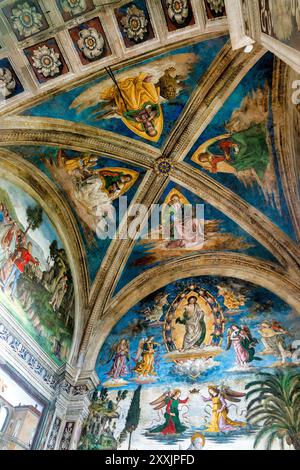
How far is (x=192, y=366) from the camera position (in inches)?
419

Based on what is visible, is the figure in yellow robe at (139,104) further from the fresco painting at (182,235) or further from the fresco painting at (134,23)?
the fresco painting at (182,235)

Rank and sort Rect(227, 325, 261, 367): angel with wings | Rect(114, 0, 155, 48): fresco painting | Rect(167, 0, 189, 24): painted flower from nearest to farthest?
Rect(167, 0, 189, 24): painted flower → Rect(114, 0, 155, 48): fresco painting → Rect(227, 325, 261, 367): angel with wings

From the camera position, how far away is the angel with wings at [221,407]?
9.43m

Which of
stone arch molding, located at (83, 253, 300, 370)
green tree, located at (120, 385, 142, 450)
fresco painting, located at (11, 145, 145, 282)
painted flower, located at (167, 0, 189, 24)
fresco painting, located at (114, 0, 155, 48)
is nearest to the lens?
painted flower, located at (167, 0, 189, 24)

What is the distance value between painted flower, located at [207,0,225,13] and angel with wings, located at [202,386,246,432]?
773 cm

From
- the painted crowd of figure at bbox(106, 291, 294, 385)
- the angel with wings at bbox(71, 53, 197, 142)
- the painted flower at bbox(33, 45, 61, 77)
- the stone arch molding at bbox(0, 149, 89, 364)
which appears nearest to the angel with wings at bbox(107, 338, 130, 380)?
the painted crowd of figure at bbox(106, 291, 294, 385)

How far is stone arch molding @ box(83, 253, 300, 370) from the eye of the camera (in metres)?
11.1

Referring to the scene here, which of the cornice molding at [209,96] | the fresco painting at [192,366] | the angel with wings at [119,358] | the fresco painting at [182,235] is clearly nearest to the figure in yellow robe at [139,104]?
the cornice molding at [209,96]

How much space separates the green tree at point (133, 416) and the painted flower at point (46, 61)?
7.32m

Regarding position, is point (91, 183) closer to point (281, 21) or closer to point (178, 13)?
point (178, 13)

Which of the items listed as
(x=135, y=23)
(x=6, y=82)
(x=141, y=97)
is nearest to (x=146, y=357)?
(x=141, y=97)

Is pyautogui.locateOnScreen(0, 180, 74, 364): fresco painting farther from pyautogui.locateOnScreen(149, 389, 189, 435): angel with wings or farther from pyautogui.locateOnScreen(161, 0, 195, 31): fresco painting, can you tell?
pyautogui.locateOnScreen(161, 0, 195, 31): fresco painting

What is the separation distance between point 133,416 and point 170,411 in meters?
0.88
